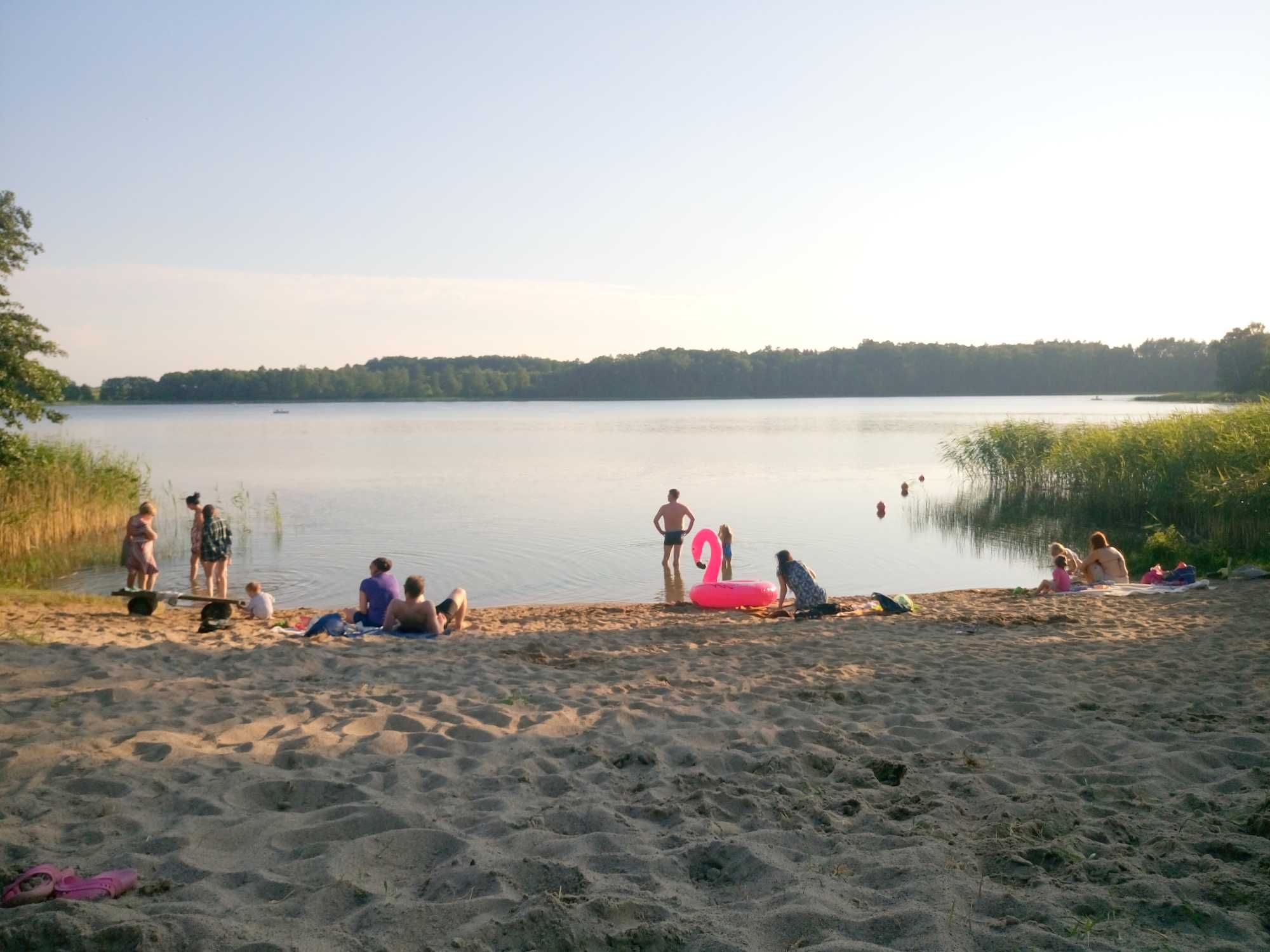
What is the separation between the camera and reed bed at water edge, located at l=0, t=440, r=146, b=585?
1532 centimetres

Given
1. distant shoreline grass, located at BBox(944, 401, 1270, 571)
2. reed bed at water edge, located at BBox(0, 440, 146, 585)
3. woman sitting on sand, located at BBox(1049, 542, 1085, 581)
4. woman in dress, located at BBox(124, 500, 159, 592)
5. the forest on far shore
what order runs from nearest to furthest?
woman in dress, located at BBox(124, 500, 159, 592), woman sitting on sand, located at BBox(1049, 542, 1085, 581), distant shoreline grass, located at BBox(944, 401, 1270, 571), reed bed at water edge, located at BBox(0, 440, 146, 585), the forest on far shore

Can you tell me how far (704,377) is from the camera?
12431 cm


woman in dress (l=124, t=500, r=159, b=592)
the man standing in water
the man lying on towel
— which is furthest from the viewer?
the man standing in water

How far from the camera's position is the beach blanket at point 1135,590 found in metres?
11.8

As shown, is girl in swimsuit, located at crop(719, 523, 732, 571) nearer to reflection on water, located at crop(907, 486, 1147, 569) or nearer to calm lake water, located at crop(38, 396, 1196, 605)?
calm lake water, located at crop(38, 396, 1196, 605)

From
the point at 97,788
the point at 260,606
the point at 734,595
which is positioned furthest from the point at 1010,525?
the point at 97,788

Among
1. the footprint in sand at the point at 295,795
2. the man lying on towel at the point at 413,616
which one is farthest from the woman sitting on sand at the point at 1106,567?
the footprint in sand at the point at 295,795

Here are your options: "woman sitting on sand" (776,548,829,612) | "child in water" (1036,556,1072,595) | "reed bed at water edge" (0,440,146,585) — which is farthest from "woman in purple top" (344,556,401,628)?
"child in water" (1036,556,1072,595)

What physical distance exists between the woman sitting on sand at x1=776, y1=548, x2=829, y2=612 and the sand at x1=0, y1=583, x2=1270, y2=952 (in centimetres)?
299

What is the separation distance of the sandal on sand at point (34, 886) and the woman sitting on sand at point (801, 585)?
8527mm

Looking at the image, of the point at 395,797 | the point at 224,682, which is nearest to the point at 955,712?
the point at 395,797

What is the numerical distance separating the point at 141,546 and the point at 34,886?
10.7 metres

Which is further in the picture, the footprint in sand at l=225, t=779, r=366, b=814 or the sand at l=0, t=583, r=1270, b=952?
the footprint in sand at l=225, t=779, r=366, b=814

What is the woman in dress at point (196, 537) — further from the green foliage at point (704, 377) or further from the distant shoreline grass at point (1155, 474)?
the green foliage at point (704, 377)
